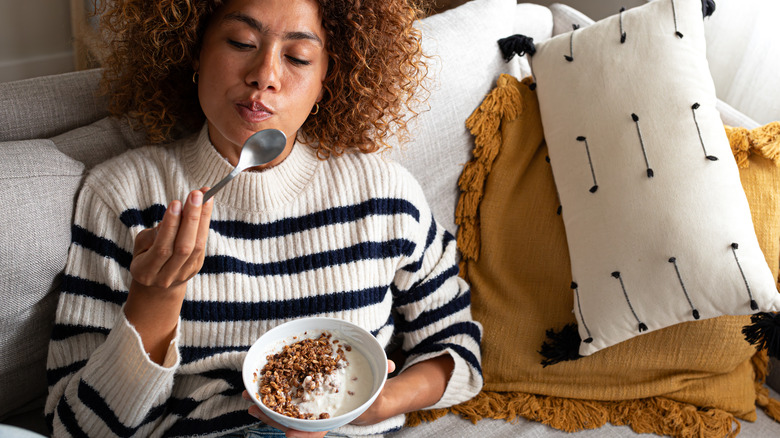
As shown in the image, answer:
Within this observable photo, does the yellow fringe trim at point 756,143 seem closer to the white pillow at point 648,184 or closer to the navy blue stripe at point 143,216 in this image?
the white pillow at point 648,184

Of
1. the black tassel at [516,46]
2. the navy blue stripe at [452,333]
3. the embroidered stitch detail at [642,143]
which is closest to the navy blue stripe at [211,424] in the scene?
the navy blue stripe at [452,333]

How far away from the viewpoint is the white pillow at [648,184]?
109cm

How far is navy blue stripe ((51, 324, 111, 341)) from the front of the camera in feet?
3.16

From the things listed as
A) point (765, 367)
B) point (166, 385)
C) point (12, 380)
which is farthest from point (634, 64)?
point (12, 380)

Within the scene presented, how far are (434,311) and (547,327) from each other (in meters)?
0.27

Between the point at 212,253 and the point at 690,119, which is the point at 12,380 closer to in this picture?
the point at 212,253

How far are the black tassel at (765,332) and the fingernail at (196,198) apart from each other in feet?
3.18

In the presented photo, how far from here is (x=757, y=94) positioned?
5.86ft

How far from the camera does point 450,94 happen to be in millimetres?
1343

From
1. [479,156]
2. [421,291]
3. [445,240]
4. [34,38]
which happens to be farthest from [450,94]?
[34,38]

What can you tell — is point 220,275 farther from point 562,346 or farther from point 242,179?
point 562,346

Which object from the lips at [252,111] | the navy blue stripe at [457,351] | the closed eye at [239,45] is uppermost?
the closed eye at [239,45]

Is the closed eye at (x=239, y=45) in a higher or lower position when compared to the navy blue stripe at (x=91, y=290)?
higher

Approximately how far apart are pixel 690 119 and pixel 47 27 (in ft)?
9.73
